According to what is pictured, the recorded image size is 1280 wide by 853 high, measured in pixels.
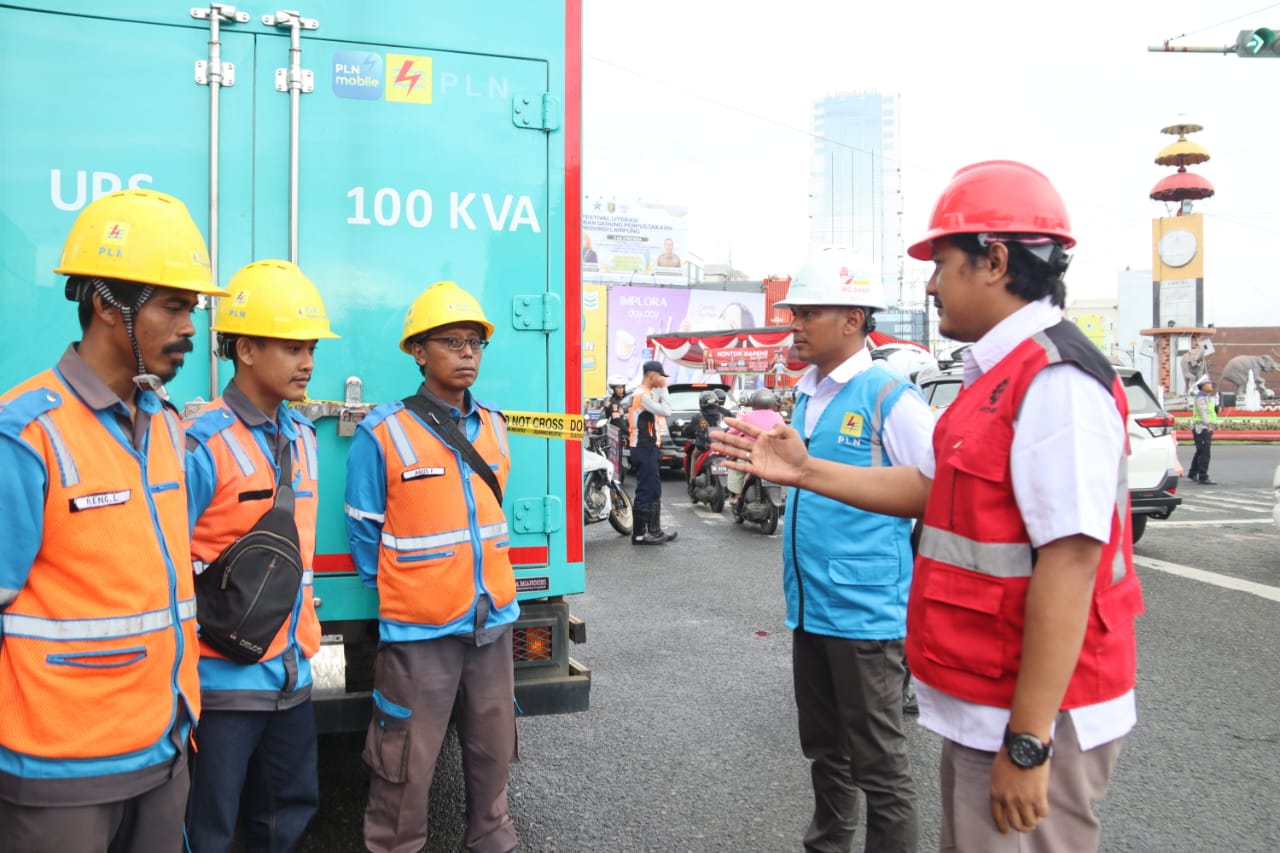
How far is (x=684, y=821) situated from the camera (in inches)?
143

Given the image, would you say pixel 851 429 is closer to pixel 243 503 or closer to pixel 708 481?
pixel 243 503

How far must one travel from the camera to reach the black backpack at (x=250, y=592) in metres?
2.37

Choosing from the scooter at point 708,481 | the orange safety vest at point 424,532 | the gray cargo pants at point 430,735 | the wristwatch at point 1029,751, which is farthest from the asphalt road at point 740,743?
the scooter at point 708,481

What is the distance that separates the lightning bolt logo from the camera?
3115mm

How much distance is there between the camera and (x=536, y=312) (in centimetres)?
329

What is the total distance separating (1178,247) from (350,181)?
46528 millimetres

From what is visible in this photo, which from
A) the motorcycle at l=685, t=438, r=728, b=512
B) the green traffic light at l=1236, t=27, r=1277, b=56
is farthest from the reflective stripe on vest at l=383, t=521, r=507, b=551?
the green traffic light at l=1236, t=27, r=1277, b=56

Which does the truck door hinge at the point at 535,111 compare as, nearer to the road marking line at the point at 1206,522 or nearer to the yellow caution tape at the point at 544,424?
the yellow caution tape at the point at 544,424

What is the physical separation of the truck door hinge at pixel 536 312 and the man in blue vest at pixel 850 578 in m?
0.85

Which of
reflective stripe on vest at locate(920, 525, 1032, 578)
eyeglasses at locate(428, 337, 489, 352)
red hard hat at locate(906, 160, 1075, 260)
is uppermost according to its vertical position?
red hard hat at locate(906, 160, 1075, 260)

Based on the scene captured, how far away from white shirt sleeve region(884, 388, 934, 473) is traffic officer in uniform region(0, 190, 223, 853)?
2.03 meters

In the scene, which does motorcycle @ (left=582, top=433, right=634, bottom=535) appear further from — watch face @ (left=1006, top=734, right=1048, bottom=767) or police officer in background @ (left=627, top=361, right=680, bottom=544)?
watch face @ (left=1006, top=734, right=1048, bottom=767)

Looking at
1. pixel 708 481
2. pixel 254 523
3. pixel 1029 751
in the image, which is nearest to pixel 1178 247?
pixel 708 481

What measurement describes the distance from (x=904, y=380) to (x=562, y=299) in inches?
49.4
